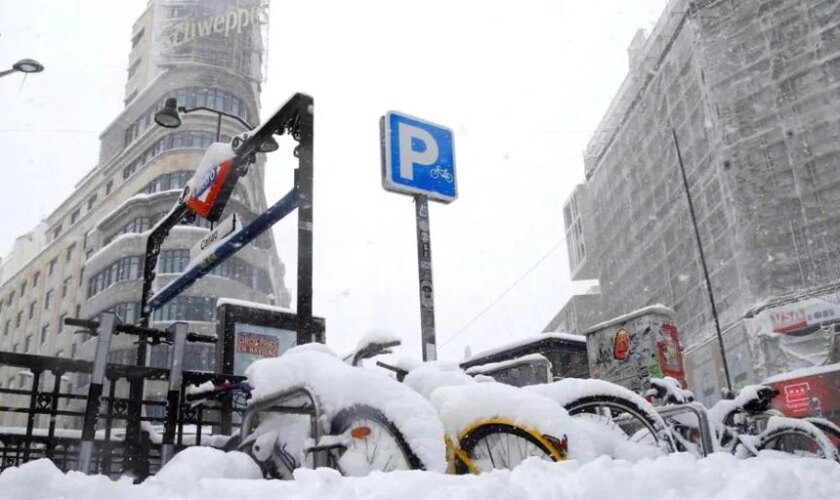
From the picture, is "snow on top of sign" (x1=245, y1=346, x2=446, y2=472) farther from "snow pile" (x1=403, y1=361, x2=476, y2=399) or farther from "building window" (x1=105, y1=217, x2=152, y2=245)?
"building window" (x1=105, y1=217, x2=152, y2=245)

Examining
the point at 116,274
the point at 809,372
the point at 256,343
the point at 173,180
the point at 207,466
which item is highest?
the point at 173,180

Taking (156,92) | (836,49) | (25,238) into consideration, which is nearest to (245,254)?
(156,92)

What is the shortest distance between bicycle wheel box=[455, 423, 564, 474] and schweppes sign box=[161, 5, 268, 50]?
171 ft

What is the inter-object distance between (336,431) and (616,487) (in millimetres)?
1401

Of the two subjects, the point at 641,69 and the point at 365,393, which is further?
the point at 641,69

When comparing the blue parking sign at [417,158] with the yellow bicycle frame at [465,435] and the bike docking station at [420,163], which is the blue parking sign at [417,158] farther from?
the yellow bicycle frame at [465,435]

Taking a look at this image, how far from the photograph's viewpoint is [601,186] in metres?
51.3

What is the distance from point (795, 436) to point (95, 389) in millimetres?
5668

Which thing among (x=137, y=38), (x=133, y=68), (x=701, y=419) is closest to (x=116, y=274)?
(x=133, y=68)

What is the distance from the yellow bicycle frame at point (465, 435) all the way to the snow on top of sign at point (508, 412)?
0.01 metres

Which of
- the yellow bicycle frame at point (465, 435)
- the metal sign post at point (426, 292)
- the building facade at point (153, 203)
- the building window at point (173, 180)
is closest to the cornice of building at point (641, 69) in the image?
the building facade at point (153, 203)

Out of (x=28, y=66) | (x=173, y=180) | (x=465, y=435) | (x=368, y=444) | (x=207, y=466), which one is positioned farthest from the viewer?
(x=173, y=180)

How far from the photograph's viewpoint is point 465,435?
349 cm

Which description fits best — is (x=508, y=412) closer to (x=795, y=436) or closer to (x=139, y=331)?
(x=139, y=331)
